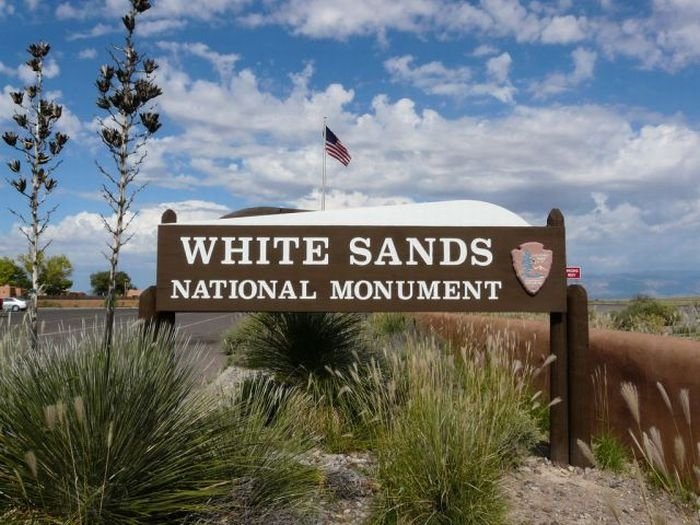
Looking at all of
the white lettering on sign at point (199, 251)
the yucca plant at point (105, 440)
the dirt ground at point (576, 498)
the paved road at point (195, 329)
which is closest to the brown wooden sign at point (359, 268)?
the white lettering on sign at point (199, 251)

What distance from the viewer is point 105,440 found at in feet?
11.4

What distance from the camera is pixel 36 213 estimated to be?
42.0ft

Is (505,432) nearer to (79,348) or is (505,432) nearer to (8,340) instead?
(79,348)

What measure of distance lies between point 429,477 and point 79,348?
229cm

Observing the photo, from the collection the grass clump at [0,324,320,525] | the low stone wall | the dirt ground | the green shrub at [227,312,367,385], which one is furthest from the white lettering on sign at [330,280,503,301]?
the grass clump at [0,324,320,525]

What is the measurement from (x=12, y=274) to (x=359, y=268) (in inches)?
3669

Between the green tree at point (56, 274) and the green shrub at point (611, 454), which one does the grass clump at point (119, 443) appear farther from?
the green tree at point (56, 274)

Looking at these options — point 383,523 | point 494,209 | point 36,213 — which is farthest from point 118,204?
point 383,523

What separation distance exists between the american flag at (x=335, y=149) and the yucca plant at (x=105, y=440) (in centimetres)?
1930

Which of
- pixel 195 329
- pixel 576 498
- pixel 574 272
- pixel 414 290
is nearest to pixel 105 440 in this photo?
pixel 414 290

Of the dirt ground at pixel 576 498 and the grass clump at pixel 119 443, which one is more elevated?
the grass clump at pixel 119 443

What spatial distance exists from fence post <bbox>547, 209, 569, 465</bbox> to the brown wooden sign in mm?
143

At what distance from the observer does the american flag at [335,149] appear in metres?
23.0

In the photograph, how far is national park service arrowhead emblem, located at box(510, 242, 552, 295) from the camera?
620 centimetres
